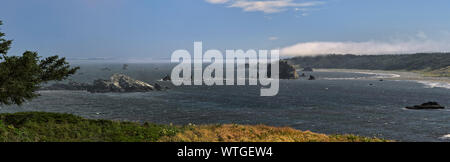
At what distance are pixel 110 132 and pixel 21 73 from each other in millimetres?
9938

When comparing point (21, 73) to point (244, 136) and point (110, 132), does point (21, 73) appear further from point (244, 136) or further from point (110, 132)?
point (244, 136)

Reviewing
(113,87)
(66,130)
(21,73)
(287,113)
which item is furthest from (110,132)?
(113,87)

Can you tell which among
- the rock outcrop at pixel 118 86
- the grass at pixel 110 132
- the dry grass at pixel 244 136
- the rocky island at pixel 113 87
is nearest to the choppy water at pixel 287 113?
the rock outcrop at pixel 118 86

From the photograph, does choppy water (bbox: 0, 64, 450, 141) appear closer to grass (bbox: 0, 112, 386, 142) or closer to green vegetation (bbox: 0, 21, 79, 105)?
grass (bbox: 0, 112, 386, 142)

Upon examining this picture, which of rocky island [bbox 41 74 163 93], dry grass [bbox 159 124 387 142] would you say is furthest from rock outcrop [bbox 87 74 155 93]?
dry grass [bbox 159 124 387 142]

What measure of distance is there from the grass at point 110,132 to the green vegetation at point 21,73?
2427 mm

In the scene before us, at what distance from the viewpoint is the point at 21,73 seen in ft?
89.7

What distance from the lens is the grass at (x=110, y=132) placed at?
2397cm

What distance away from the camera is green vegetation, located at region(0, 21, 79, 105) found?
2658 cm

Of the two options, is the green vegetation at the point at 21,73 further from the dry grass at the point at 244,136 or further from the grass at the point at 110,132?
the dry grass at the point at 244,136

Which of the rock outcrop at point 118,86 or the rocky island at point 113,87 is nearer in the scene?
the rock outcrop at point 118,86
